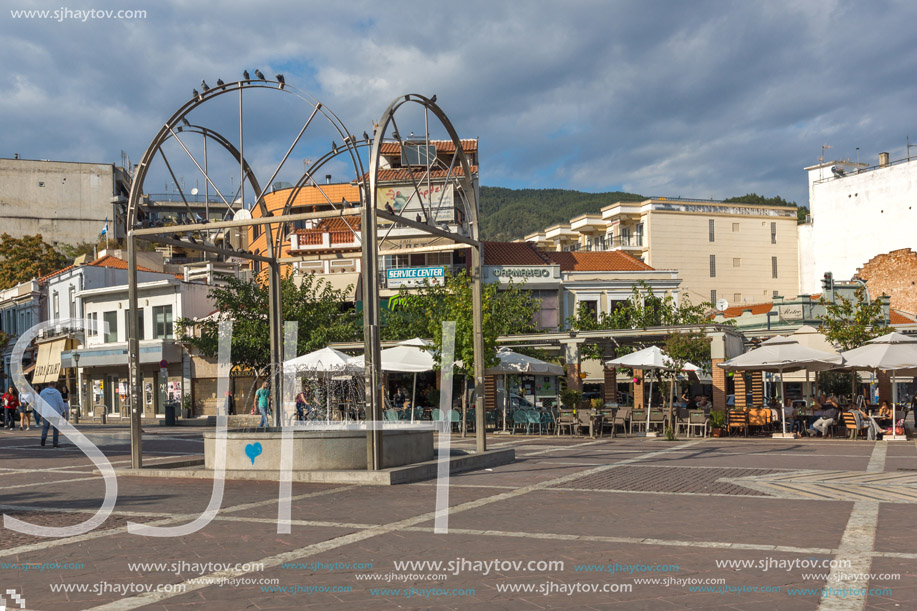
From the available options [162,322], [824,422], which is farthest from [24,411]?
[824,422]

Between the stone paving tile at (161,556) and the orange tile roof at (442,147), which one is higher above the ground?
the orange tile roof at (442,147)

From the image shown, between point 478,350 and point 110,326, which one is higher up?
point 110,326

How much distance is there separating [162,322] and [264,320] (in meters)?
12.9

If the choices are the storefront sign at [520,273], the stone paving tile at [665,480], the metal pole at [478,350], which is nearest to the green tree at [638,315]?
the storefront sign at [520,273]

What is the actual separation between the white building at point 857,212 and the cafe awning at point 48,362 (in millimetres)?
47976

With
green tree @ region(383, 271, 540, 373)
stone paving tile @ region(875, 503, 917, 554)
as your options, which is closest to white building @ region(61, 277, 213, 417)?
green tree @ region(383, 271, 540, 373)

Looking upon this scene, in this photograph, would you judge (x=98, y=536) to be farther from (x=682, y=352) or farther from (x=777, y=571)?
(x=682, y=352)

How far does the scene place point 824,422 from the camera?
74.8 feet

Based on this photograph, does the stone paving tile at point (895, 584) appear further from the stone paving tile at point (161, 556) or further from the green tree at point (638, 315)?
the green tree at point (638, 315)

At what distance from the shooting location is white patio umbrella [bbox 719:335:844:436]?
72.8ft

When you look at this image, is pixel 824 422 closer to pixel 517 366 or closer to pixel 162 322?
pixel 517 366

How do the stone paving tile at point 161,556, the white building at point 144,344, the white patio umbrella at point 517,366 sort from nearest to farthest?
the stone paving tile at point 161,556 → the white patio umbrella at point 517,366 → the white building at point 144,344

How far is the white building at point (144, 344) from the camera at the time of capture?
46.7 meters

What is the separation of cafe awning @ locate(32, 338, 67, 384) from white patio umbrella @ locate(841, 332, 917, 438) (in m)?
42.7
